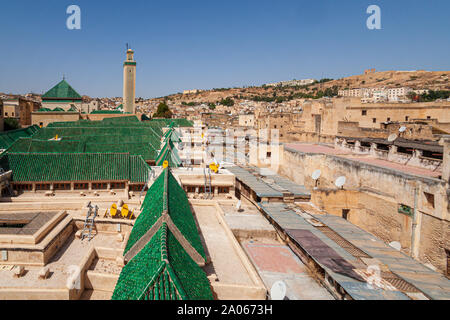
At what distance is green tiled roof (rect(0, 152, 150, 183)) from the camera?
13.7 meters

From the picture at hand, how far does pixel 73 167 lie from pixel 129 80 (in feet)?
112

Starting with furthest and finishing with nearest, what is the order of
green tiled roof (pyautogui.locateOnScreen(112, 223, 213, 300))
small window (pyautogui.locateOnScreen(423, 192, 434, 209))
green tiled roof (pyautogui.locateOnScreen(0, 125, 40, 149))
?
1. green tiled roof (pyautogui.locateOnScreen(0, 125, 40, 149))
2. small window (pyautogui.locateOnScreen(423, 192, 434, 209))
3. green tiled roof (pyautogui.locateOnScreen(112, 223, 213, 300))

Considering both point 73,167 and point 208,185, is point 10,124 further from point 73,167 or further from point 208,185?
point 208,185

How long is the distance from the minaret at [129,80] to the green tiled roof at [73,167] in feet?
108

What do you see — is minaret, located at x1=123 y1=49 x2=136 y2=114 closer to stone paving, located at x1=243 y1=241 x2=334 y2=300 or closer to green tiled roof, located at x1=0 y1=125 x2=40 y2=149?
green tiled roof, located at x1=0 y1=125 x2=40 y2=149

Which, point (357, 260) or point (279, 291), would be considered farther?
point (357, 260)

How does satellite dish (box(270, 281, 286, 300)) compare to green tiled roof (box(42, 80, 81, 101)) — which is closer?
satellite dish (box(270, 281, 286, 300))

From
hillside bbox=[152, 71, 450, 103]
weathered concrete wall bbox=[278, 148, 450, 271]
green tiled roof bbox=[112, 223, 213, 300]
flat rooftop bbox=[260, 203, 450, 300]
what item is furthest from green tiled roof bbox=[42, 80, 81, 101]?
hillside bbox=[152, 71, 450, 103]

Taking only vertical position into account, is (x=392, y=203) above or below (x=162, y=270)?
below

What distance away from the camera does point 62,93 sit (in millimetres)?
44250

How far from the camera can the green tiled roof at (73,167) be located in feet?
45.1

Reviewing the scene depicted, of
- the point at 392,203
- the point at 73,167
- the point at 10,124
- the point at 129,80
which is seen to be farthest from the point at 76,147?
the point at 129,80

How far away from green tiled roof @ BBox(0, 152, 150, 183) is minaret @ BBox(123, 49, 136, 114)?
32791 millimetres

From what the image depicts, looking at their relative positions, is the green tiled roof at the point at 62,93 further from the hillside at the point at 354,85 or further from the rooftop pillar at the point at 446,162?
the hillside at the point at 354,85
